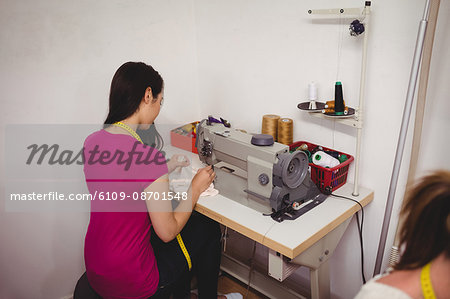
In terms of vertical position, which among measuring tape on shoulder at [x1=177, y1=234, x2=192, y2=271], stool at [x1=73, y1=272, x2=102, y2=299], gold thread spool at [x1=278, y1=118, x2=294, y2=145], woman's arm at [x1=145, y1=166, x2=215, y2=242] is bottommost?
stool at [x1=73, y1=272, x2=102, y2=299]

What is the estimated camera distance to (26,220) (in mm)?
2088

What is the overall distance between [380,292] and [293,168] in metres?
0.71

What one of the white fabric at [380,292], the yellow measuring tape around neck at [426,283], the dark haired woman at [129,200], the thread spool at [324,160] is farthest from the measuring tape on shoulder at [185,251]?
the yellow measuring tape around neck at [426,283]

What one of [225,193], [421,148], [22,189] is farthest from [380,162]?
[22,189]

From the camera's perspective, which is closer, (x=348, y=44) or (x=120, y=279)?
(x=120, y=279)

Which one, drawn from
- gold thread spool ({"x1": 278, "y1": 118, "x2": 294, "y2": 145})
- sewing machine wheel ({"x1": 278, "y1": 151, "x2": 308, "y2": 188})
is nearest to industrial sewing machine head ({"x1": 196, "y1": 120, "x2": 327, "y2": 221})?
sewing machine wheel ({"x1": 278, "y1": 151, "x2": 308, "y2": 188})

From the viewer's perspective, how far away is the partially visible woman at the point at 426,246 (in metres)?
0.87

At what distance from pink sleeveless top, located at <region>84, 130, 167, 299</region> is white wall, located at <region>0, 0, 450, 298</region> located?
68 cm

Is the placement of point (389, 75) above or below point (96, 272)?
above

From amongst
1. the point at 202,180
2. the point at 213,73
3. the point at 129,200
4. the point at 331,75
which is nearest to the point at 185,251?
the point at 202,180

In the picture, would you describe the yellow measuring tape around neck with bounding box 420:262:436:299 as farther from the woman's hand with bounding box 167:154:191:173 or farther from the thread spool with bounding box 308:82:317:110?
the woman's hand with bounding box 167:154:191:173

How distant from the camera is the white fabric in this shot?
0.90 m

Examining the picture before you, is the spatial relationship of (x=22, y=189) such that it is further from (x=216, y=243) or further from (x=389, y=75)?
(x=389, y=75)

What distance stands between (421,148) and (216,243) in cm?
104
